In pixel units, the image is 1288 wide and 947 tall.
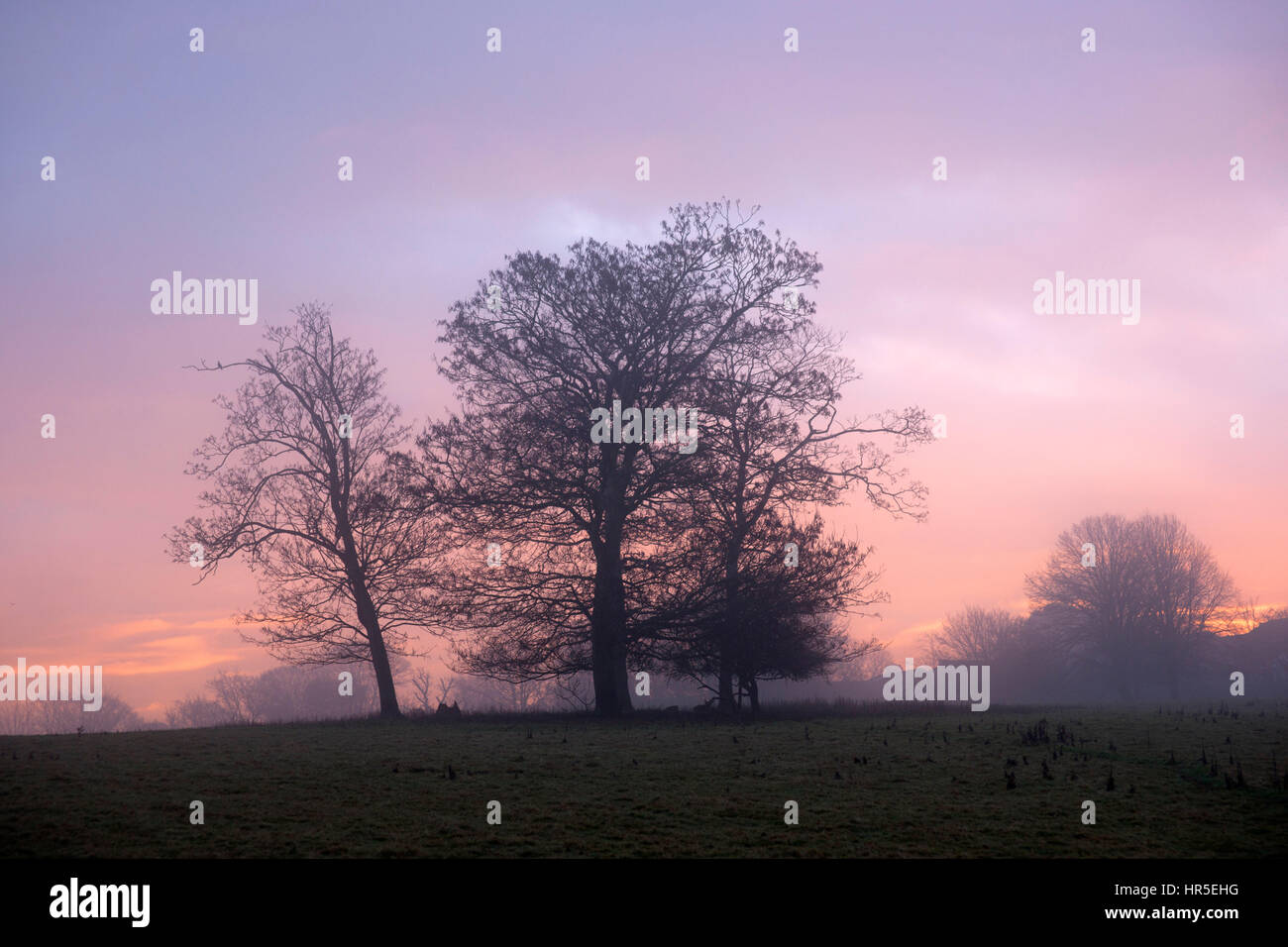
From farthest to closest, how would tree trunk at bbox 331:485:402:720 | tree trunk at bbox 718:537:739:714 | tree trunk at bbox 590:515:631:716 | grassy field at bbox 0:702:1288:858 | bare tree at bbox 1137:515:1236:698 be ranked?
bare tree at bbox 1137:515:1236:698 → tree trunk at bbox 331:485:402:720 → tree trunk at bbox 590:515:631:716 → tree trunk at bbox 718:537:739:714 → grassy field at bbox 0:702:1288:858

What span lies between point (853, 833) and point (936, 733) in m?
10.2

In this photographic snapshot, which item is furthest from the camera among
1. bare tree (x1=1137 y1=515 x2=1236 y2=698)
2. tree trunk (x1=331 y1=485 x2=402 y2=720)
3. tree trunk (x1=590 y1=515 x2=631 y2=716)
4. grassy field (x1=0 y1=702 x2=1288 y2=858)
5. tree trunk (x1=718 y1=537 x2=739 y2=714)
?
bare tree (x1=1137 y1=515 x2=1236 y2=698)

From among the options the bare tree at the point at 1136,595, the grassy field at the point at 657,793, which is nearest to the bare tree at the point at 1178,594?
the bare tree at the point at 1136,595

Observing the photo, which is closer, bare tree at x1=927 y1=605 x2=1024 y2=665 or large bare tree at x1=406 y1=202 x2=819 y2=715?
large bare tree at x1=406 y1=202 x2=819 y2=715

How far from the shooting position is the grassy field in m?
10.1

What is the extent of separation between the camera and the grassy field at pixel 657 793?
10.1 m

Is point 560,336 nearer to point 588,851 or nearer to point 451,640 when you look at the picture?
point 451,640

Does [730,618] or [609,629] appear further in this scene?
[609,629]

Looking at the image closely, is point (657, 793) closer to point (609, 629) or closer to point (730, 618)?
point (730, 618)

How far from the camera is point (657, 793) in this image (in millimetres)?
12797

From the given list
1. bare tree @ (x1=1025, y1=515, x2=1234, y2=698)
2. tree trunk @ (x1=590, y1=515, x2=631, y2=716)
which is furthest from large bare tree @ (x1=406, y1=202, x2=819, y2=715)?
bare tree @ (x1=1025, y1=515, x2=1234, y2=698)

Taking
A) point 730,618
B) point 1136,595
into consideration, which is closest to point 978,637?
point 1136,595

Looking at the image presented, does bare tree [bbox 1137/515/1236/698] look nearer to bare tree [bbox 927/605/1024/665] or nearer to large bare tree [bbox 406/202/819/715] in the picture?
bare tree [bbox 927/605/1024/665]
